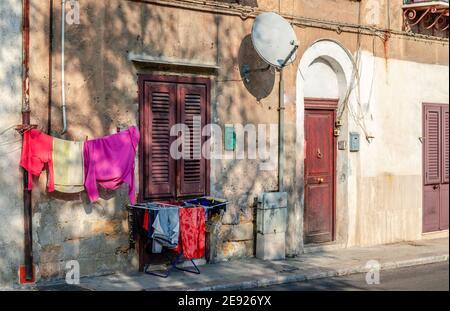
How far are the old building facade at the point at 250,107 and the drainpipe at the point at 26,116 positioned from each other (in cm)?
8

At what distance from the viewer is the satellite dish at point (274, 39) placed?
39.7ft

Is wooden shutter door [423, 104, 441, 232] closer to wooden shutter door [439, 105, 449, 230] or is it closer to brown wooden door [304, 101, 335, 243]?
wooden shutter door [439, 105, 449, 230]

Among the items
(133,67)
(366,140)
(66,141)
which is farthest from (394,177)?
(66,141)

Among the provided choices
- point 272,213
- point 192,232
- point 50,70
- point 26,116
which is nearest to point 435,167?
point 272,213

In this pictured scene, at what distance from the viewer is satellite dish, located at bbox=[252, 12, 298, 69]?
12.1m

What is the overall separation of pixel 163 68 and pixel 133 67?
1.85 ft

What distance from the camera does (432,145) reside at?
16.0 metres

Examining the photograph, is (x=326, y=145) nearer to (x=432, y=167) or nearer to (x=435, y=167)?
(x=432, y=167)

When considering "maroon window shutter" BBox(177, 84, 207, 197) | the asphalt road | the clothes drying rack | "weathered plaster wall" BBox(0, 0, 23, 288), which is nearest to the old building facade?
"weathered plaster wall" BBox(0, 0, 23, 288)

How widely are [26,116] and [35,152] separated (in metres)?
Result: 0.49

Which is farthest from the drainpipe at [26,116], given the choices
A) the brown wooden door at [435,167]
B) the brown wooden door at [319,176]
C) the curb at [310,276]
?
the brown wooden door at [435,167]

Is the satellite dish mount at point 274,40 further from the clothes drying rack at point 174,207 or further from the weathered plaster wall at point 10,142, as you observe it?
the weathered plaster wall at point 10,142

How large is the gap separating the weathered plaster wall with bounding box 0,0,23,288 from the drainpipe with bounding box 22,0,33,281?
53 mm
